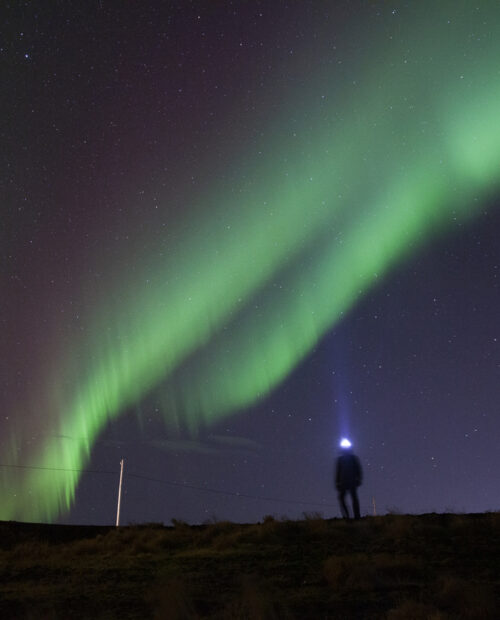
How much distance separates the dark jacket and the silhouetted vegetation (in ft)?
5.71

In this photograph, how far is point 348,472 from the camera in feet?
51.4

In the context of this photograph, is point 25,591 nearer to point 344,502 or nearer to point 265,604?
point 265,604

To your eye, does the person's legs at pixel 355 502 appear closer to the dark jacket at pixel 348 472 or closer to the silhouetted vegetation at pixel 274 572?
the dark jacket at pixel 348 472

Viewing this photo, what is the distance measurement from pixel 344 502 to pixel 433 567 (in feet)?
20.7

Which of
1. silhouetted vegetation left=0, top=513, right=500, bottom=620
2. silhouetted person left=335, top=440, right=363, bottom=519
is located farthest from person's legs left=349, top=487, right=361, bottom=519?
silhouetted vegetation left=0, top=513, right=500, bottom=620

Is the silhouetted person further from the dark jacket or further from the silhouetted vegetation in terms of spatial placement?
the silhouetted vegetation

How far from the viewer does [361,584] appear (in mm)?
8344

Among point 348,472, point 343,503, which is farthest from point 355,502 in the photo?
point 348,472

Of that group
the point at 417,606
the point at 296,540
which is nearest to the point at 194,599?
the point at 417,606

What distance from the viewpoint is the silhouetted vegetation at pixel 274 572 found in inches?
293

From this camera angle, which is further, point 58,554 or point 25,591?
point 58,554

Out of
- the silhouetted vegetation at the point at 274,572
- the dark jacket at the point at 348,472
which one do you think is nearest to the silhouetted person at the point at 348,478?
the dark jacket at the point at 348,472

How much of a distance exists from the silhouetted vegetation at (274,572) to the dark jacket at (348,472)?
68.6 inches

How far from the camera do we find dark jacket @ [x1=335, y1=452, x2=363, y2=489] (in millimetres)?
15578
